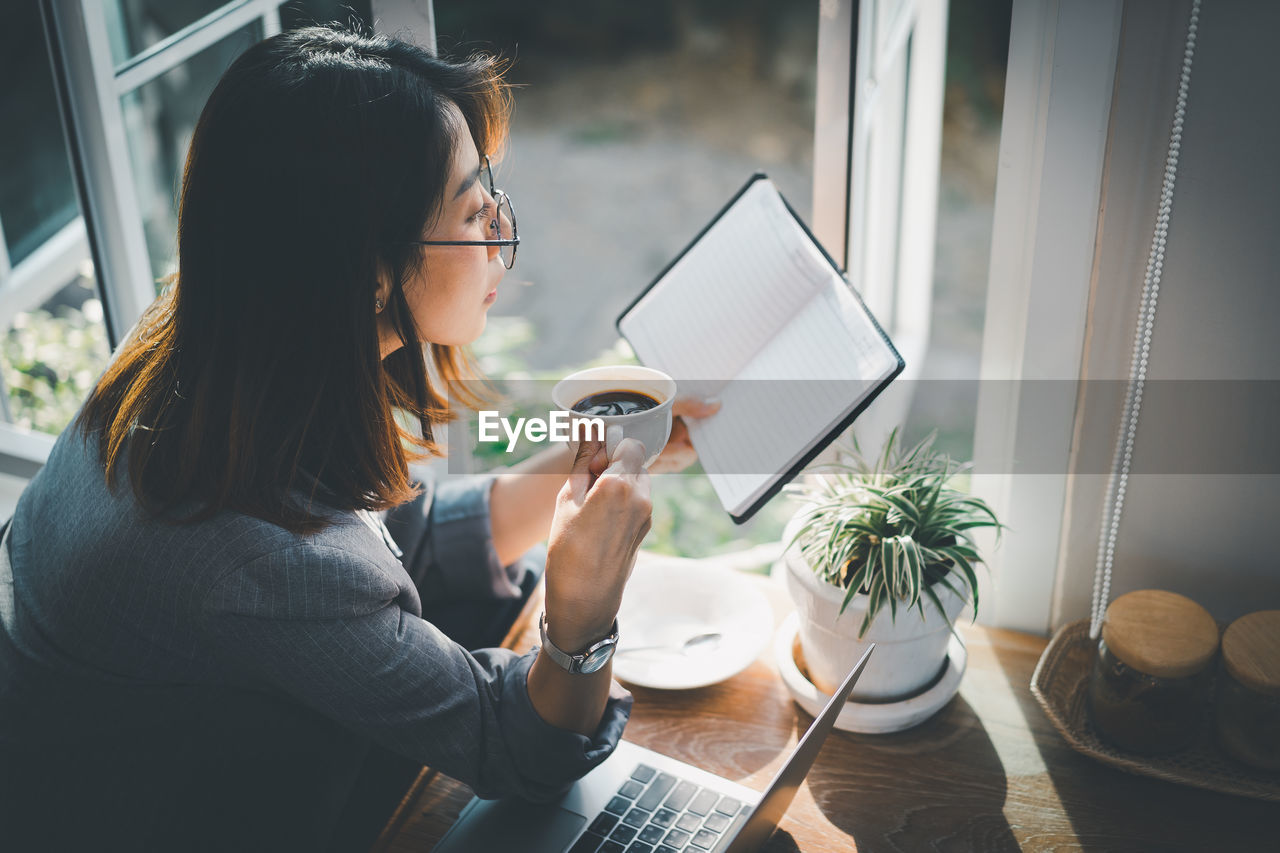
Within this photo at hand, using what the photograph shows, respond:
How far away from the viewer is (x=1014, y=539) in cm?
114

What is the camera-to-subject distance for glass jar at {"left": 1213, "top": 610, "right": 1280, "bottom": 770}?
0.86 m

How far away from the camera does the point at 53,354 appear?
6.05 feet

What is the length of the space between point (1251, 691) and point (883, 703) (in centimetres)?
36

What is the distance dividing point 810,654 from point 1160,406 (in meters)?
0.49

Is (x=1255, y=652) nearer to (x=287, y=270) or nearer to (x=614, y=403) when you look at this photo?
(x=614, y=403)

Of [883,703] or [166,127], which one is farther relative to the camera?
[166,127]

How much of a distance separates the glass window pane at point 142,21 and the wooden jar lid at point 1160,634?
1490 millimetres

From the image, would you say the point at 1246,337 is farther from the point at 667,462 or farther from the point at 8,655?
the point at 8,655

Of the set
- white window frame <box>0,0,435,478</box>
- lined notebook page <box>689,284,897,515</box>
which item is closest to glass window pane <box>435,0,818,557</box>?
white window frame <box>0,0,435,478</box>

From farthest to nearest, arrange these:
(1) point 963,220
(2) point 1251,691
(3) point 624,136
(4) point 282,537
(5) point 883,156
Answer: (3) point 624,136
(1) point 963,220
(5) point 883,156
(2) point 1251,691
(4) point 282,537

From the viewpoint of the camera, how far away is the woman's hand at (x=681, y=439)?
1079 millimetres

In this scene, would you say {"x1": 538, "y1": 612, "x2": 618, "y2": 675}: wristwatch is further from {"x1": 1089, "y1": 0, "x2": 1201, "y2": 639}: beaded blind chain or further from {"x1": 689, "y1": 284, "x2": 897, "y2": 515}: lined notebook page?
{"x1": 1089, "y1": 0, "x2": 1201, "y2": 639}: beaded blind chain

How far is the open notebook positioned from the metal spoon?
0.24 meters

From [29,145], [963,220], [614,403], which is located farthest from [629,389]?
[963,220]
